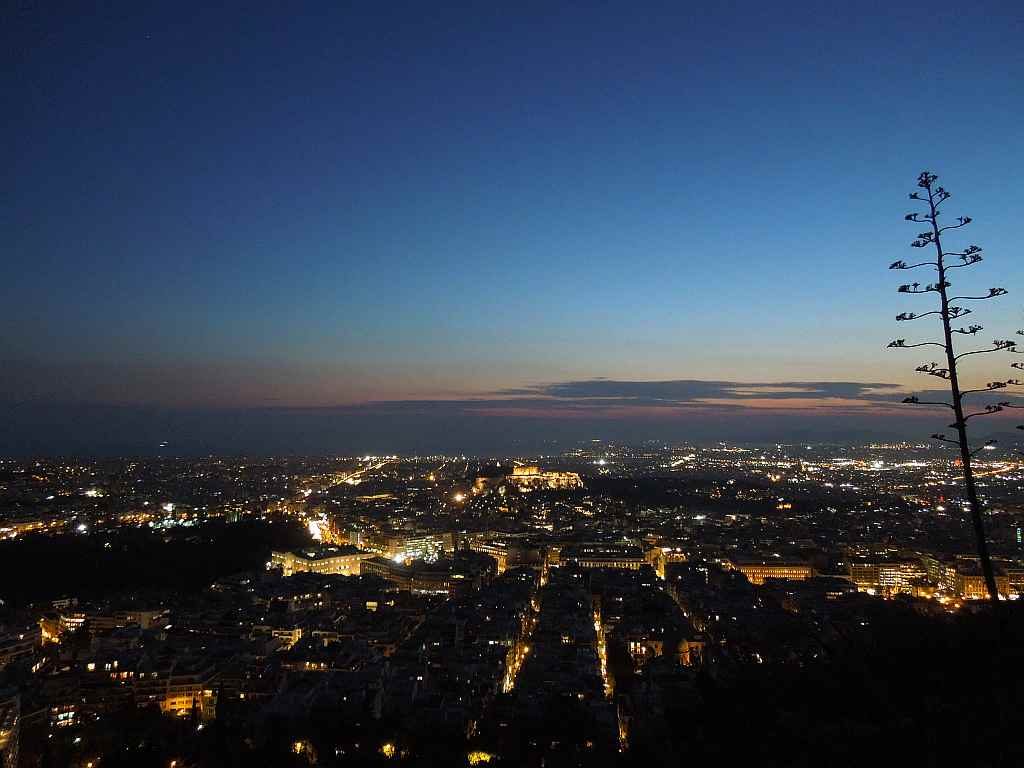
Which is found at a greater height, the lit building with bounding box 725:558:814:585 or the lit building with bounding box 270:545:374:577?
the lit building with bounding box 270:545:374:577

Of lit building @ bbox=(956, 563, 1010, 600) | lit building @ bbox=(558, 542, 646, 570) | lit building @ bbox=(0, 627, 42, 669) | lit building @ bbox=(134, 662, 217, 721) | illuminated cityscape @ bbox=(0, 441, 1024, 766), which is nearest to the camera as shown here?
illuminated cityscape @ bbox=(0, 441, 1024, 766)

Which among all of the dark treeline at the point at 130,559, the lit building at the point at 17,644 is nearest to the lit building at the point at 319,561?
the dark treeline at the point at 130,559

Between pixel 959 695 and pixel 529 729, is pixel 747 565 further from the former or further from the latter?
pixel 959 695

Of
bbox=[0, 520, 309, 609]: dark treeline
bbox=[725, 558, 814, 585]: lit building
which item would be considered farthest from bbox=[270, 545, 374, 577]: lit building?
bbox=[725, 558, 814, 585]: lit building

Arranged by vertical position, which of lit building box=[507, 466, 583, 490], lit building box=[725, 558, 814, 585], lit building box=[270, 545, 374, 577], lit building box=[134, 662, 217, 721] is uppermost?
lit building box=[134, 662, 217, 721]

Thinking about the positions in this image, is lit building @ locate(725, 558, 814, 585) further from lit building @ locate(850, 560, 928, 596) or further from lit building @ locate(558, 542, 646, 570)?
lit building @ locate(558, 542, 646, 570)

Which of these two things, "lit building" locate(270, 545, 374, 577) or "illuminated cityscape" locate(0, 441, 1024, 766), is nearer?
"illuminated cityscape" locate(0, 441, 1024, 766)

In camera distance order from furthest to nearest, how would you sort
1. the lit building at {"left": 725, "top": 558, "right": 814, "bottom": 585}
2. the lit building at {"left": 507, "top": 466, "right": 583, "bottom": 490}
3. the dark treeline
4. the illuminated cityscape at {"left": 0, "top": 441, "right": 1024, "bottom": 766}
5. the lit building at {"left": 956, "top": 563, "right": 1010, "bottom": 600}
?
the lit building at {"left": 507, "top": 466, "right": 583, "bottom": 490}
the lit building at {"left": 725, "top": 558, "right": 814, "bottom": 585}
the dark treeline
the lit building at {"left": 956, "top": 563, "right": 1010, "bottom": 600}
the illuminated cityscape at {"left": 0, "top": 441, "right": 1024, "bottom": 766}

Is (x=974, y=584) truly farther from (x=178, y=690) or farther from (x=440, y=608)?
(x=178, y=690)

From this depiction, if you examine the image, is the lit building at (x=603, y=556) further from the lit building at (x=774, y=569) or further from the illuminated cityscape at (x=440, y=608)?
the lit building at (x=774, y=569)
